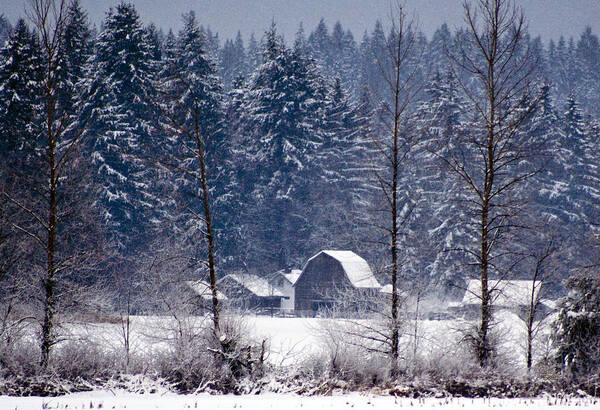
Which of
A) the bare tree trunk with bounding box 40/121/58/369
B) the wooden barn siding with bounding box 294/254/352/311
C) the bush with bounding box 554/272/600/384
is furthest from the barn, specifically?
the bare tree trunk with bounding box 40/121/58/369

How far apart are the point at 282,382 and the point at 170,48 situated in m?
48.9

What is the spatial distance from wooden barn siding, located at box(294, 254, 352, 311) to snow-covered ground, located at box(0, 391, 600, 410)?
123 ft

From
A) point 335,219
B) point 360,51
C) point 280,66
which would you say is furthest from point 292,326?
point 360,51

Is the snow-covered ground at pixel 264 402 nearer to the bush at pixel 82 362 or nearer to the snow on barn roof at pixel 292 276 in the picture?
the bush at pixel 82 362

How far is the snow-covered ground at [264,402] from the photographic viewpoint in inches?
505

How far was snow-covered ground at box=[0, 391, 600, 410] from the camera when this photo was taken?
12.8 metres

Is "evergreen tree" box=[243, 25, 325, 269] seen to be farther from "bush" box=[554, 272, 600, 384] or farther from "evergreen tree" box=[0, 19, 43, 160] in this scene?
Result: "bush" box=[554, 272, 600, 384]

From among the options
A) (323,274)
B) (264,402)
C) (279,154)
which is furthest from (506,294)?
→ (279,154)

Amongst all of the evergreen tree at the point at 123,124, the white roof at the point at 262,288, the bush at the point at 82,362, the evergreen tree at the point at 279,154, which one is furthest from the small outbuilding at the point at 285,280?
the bush at the point at 82,362

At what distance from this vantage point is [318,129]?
208ft

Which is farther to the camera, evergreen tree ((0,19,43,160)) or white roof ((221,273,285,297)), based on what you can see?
white roof ((221,273,285,297))

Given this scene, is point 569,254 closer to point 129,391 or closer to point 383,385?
point 383,385

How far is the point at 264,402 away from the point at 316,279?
41.4 m

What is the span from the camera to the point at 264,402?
44.6ft
